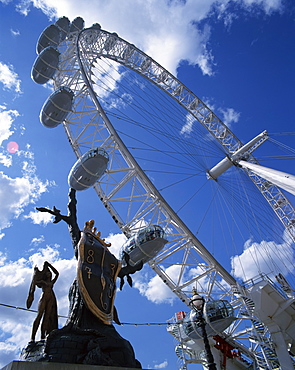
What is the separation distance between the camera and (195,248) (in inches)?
844

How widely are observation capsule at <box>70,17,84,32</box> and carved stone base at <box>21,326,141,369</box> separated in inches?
961

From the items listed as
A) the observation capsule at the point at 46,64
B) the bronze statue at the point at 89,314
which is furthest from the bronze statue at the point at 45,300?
the observation capsule at the point at 46,64

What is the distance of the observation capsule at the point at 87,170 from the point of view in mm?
16391

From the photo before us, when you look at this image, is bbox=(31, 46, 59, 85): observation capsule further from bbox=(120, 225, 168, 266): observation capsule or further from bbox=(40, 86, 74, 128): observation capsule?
bbox=(120, 225, 168, 266): observation capsule

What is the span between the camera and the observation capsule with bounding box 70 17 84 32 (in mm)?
26427

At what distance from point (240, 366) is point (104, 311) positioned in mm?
19192

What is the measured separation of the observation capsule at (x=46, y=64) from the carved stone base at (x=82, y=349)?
17470 millimetres

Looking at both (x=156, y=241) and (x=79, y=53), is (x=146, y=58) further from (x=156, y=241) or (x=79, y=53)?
(x=156, y=241)

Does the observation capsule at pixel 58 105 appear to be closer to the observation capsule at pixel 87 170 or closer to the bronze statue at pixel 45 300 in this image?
the observation capsule at pixel 87 170

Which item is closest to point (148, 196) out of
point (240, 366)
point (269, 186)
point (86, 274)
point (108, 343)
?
point (86, 274)

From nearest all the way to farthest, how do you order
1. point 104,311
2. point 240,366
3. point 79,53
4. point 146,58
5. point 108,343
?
point 108,343 < point 104,311 < point 79,53 < point 240,366 < point 146,58

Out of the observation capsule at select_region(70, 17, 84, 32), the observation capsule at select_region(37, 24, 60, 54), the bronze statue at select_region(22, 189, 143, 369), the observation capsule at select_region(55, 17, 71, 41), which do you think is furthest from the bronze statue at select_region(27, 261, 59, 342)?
the observation capsule at select_region(70, 17, 84, 32)

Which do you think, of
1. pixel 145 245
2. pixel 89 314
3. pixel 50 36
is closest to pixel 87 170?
pixel 145 245

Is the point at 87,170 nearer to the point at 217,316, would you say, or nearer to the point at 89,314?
the point at 89,314
